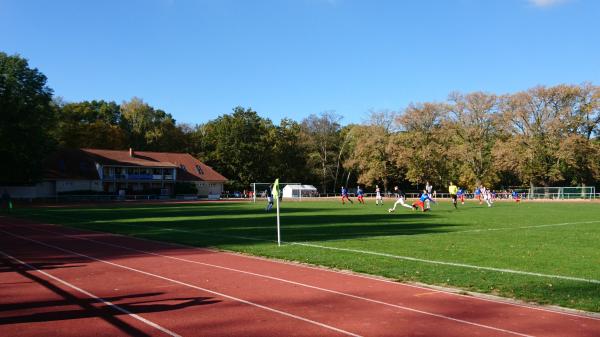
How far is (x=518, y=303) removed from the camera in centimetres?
891

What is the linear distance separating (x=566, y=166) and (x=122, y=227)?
5896cm

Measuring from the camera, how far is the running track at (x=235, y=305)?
7508 millimetres

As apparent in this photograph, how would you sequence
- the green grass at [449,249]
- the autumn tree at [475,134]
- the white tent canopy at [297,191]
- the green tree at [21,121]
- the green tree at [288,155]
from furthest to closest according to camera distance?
the green tree at [288,155]
the white tent canopy at [297,191]
the autumn tree at [475,134]
the green tree at [21,121]
the green grass at [449,249]

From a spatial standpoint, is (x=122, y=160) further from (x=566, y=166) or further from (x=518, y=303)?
(x=518, y=303)

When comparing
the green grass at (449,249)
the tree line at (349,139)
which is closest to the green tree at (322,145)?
the tree line at (349,139)

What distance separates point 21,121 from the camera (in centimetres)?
6038

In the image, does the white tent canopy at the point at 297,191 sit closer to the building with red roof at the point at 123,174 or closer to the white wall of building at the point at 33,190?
the building with red roof at the point at 123,174

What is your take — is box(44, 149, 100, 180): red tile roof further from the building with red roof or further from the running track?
the running track

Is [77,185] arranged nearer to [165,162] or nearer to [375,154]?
[165,162]

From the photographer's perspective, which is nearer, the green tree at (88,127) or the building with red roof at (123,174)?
the building with red roof at (123,174)

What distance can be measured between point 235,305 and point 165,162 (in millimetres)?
80872

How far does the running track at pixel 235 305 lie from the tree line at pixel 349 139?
5447 cm

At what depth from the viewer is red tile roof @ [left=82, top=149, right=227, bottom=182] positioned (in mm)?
80125

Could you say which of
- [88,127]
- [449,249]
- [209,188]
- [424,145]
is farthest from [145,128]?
[449,249]
